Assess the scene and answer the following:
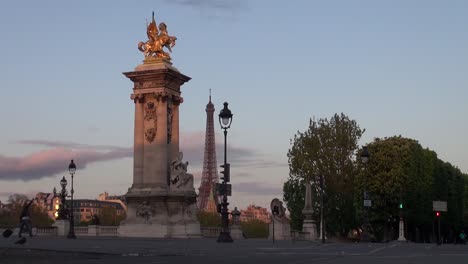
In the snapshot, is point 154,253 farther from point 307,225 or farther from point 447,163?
point 447,163

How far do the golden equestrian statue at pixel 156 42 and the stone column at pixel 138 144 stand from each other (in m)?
4.11

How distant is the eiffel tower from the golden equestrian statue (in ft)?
377

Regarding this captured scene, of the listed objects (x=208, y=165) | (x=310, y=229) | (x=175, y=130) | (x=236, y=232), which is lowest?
(x=236, y=232)

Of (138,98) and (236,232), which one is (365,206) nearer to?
(236,232)

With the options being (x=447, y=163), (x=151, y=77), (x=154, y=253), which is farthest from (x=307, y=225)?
(x=447, y=163)

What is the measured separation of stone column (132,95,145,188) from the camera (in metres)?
58.8

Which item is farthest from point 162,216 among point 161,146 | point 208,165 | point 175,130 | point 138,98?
point 208,165

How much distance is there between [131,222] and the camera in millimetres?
57938

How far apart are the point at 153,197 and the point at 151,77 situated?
8.89m

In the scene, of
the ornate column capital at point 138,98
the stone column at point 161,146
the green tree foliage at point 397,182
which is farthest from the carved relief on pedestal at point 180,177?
the green tree foliage at point 397,182

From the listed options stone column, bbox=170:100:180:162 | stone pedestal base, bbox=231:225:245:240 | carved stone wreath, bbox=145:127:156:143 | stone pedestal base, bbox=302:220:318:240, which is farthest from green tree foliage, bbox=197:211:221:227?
carved stone wreath, bbox=145:127:156:143

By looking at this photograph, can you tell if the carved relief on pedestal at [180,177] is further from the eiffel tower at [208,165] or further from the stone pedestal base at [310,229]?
the eiffel tower at [208,165]

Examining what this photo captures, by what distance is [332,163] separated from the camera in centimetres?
8362

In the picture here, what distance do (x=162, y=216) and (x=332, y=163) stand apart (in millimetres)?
31200
